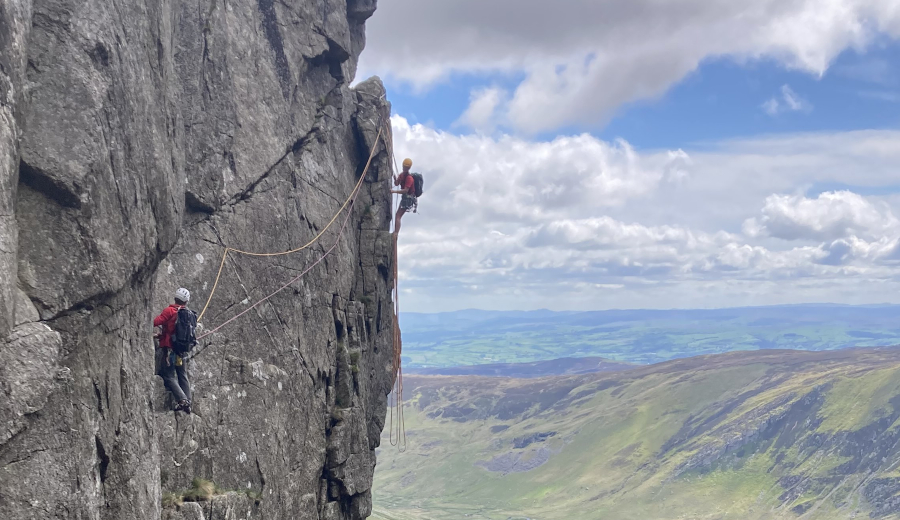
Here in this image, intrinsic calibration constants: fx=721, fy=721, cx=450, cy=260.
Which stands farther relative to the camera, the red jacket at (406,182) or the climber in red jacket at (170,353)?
the red jacket at (406,182)

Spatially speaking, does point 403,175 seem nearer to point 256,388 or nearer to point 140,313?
point 256,388

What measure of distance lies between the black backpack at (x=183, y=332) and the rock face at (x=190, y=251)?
1.27 m

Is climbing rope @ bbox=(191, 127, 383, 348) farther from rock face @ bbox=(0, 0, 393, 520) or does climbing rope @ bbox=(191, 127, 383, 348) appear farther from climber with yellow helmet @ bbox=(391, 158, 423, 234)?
climber with yellow helmet @ bbox=(391, 158, 423, 234)

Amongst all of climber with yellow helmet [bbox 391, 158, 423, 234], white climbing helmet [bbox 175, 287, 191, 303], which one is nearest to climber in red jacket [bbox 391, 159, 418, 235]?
climber with yellow helmet [bbox 391, 158, 423, 234]

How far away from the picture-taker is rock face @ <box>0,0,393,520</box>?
46.1 ft

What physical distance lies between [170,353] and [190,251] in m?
4.43

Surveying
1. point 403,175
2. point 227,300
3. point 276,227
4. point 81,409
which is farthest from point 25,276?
point 403,175

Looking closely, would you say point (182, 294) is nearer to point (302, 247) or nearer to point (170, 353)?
point (170, 353)

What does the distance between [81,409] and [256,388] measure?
984cm

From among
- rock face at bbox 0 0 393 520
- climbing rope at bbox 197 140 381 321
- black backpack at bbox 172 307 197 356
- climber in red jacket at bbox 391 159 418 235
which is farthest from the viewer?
Answer: climber in red jacket at bbox 391 159 418 235

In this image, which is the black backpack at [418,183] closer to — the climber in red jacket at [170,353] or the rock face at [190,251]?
the rock face at [190,251]

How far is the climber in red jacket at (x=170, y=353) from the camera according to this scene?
19828 mm

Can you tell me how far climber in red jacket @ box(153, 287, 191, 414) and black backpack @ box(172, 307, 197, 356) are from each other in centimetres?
18

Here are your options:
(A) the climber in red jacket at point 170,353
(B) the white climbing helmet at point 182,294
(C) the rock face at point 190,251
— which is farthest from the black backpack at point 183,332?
(C) the rock face at point 190,251
